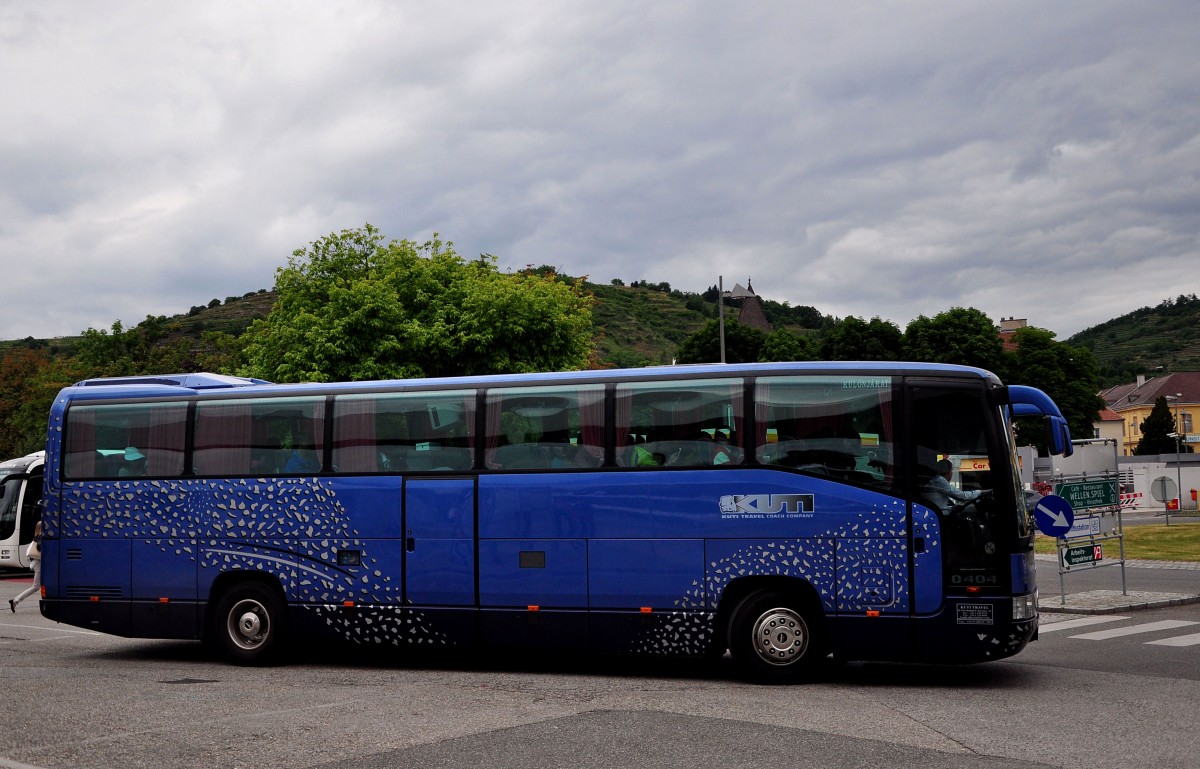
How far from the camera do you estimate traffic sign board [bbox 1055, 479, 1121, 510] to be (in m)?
18.6

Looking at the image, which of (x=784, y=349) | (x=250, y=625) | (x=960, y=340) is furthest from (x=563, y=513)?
(x=784, y=349)

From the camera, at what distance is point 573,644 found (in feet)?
38.8

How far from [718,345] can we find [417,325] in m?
39.7

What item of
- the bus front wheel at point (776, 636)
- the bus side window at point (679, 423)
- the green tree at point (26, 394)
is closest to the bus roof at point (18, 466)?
the bus side window at point (679, 423)

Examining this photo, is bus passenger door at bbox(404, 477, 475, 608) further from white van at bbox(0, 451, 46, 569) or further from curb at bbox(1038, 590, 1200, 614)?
white van at bbox(0, 451, 46, 569)

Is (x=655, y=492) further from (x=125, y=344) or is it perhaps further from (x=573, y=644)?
(x=125, y=344)

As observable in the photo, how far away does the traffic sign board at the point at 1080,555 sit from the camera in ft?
60.8

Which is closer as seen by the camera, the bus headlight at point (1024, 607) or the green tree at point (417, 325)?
the bus headlight at point (1024, 607)

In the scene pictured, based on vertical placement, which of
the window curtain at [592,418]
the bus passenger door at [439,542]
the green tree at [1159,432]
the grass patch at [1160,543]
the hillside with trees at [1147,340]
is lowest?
the grass patch at [1160,543]

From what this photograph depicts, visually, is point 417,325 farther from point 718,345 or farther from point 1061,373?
point 1061,373

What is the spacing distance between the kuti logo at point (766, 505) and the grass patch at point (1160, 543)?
15.5 meters

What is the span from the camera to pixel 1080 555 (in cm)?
1867

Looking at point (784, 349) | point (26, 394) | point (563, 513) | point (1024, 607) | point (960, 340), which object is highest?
point (784, 349)

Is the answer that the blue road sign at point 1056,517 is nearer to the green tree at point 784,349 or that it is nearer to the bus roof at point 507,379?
the bus roof at point 507,379
